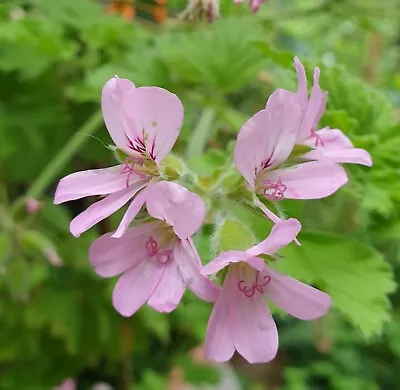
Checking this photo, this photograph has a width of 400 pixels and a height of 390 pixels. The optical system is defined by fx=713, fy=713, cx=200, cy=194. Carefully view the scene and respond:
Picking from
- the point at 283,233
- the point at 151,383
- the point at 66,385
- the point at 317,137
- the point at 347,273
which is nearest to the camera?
the point at 283,233

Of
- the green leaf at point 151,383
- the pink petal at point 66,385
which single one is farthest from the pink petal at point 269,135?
the green leaf at point 151,383

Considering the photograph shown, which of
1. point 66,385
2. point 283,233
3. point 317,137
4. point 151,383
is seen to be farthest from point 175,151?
point 151,383

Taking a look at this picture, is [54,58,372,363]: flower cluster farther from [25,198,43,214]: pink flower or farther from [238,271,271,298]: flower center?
[25,198,43,214]: pink flower

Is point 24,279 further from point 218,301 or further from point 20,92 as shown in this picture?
point 218,301

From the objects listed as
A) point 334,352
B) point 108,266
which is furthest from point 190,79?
point 334,352

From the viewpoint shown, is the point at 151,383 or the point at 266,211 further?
the point at 151,383

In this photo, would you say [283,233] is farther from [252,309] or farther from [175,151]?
[175,151]

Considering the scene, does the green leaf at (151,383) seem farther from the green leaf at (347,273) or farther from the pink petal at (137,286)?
the pink petal at (137,286)

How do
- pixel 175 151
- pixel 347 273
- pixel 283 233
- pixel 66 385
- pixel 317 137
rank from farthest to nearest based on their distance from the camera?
pixel 66 385
pixel 175 151
pixel 347 273
pixel 317 137
pixel 283 233
